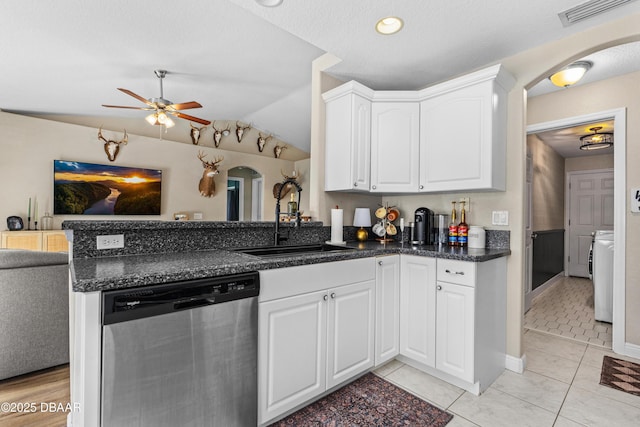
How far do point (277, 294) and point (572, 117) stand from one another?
10.5 ft

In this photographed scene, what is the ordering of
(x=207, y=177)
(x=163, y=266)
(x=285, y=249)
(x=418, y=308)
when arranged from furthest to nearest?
(x=207, y=177) → (x=285, y=249) → (x=418, y=308) → (x=163, y=266)

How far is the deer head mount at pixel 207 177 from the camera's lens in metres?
5.81

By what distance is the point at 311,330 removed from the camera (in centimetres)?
168

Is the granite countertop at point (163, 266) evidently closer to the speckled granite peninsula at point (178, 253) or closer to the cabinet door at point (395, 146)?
the speckled granite peninsula at point (178, 253)

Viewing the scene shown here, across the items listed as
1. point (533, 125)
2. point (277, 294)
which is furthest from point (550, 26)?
point (277, 294)

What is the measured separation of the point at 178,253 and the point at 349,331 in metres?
1.13

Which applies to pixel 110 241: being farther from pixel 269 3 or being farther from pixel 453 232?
pixel 453 232

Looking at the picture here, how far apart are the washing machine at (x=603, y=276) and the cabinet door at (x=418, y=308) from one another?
2.65 m

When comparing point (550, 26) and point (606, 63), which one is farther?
point (606, 63)

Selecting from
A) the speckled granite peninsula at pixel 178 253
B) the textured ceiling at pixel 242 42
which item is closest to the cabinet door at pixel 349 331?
the speckled granite peninsula at pixel 178 253

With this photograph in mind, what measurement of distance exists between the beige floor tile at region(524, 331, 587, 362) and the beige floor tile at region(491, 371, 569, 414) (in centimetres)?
50

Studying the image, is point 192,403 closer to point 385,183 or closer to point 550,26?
point 385,183

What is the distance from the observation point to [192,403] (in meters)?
1.26

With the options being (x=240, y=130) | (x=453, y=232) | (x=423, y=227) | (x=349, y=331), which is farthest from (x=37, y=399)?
(x=240, y=130)
